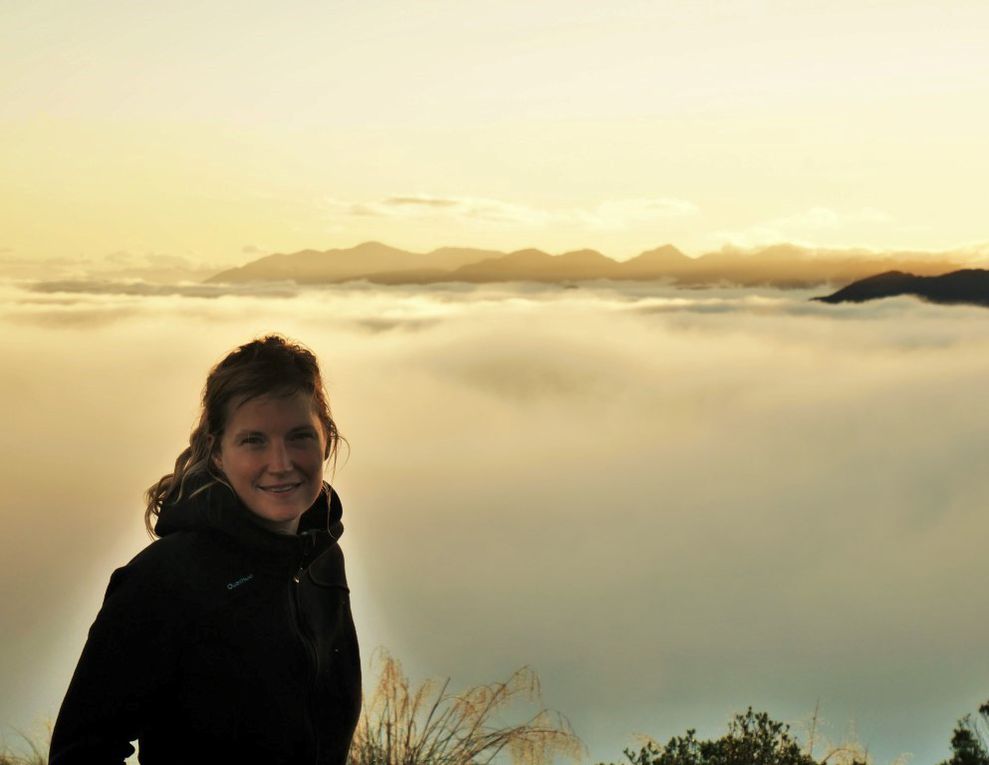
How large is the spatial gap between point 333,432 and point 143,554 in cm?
62

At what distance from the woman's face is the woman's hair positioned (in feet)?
0.07

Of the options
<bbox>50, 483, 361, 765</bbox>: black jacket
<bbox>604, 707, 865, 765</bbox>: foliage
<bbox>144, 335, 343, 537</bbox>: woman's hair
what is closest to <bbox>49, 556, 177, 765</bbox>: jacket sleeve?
<bbox>50, 483, 361, 765</bbox>: black jacket

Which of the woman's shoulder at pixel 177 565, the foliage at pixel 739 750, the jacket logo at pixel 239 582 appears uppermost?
the woman's shoulder at pixel 177 565

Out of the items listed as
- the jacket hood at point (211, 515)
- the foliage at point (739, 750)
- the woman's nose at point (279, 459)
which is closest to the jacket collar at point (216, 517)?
the jacket hood at point (211, 515)

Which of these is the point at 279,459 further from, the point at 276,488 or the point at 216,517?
the point at 216,517

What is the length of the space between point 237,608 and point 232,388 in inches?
19.3

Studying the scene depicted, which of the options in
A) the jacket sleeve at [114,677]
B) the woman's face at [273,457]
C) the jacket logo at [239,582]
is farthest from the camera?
the woman's face at [273,457]

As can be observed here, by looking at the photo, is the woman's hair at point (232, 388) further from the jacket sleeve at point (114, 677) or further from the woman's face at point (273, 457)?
the jacket sleeve at point (114, 677)

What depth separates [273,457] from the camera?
2641 millimetres

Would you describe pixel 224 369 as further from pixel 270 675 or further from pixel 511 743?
pixel 511 743

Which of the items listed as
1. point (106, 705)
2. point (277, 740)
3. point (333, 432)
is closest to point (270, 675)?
point (277, 740)

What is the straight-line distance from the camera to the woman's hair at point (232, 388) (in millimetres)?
2672

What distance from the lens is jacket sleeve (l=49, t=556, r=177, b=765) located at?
7.64 feet

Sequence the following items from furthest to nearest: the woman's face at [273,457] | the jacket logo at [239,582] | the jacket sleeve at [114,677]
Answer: the woman's face at [273,457] → the jacket logo at [239,582] → the jacket sleeve at [114,677]
